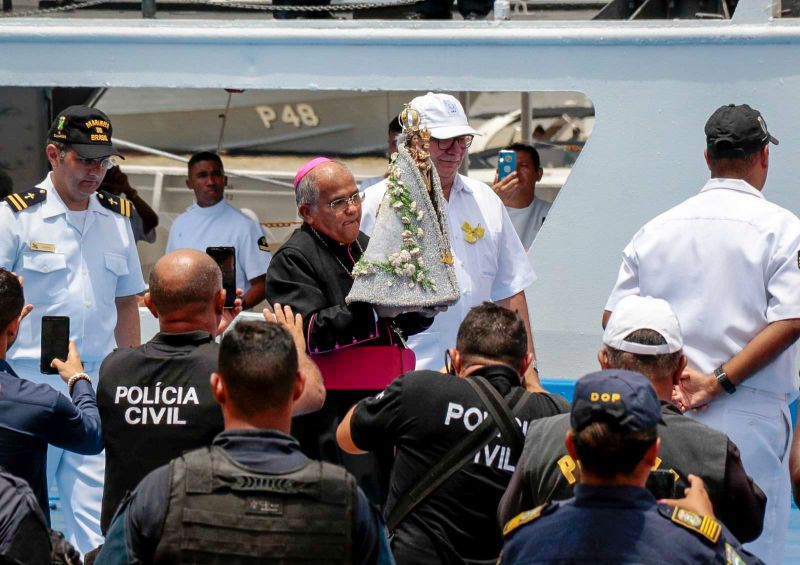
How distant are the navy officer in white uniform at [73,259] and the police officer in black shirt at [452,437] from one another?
1782 millimetres

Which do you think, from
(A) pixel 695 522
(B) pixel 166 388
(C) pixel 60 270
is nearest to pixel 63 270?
(C) pixel 60 270

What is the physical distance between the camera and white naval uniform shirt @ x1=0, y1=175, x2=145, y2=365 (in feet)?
14.8

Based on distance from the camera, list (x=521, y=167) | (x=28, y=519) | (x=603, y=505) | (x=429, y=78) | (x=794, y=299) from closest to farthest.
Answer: (x=603, y=505) → (x=28, y=519) → (x=794, y=299) → (x=429, y=78) → (x=521, y=167)

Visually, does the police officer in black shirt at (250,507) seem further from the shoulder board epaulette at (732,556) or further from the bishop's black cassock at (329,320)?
the bishop's black cassock at (329,320)

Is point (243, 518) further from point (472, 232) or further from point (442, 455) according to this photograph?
point (472, 232)

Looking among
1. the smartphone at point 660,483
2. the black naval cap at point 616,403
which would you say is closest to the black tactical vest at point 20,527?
the black naval cap at point 616,403

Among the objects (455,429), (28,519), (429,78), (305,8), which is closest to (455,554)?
(455,429)

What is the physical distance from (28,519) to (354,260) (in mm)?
1546

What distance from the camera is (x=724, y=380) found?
349cm

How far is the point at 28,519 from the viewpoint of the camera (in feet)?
8.13

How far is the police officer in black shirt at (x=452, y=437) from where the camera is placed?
2.84m

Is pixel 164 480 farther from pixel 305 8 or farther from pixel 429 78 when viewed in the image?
pixel 305 8

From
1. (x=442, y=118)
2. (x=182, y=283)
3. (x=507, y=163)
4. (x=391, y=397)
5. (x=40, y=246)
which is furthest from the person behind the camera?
(x=507, y=163)

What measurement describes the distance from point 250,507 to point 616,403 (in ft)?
2.30
